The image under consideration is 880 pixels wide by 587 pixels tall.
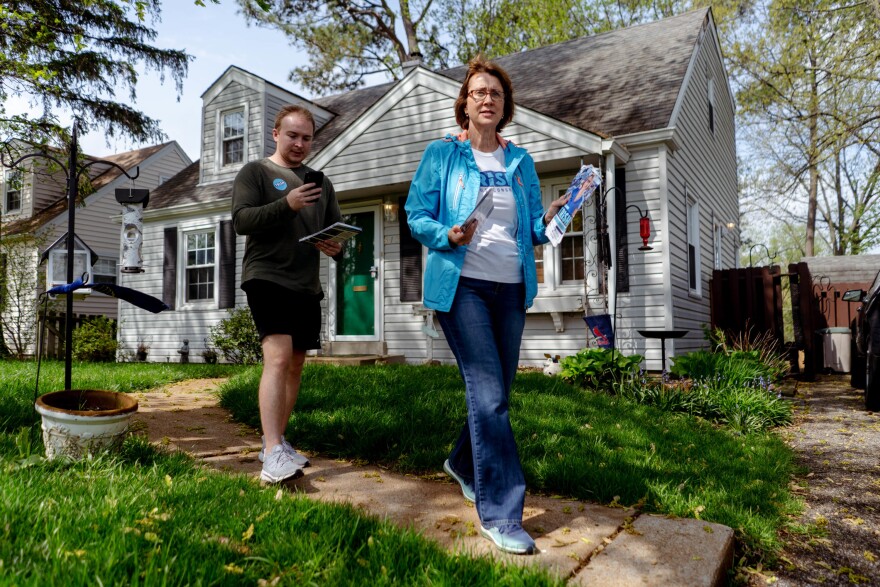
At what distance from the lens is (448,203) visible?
2.56 meters

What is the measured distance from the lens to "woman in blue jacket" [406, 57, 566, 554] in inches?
91.0

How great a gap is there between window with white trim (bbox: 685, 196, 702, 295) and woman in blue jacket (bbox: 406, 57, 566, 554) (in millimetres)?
8089

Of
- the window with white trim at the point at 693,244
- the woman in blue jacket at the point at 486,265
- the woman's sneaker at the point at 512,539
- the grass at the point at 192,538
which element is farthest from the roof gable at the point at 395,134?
the woman's sneaker at the point at 512,539

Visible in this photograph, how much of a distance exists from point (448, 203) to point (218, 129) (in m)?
12.0

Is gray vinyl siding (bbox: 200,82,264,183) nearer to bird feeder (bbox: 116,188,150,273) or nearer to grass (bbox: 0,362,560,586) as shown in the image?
bird feeder (bbox: 116,188,150,273)

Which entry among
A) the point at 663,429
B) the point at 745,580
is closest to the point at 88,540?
the point at 745,580

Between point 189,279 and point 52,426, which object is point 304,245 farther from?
point 189,279

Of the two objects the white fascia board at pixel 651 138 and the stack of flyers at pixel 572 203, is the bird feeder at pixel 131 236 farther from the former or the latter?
the white fascia board at pixel 651 138

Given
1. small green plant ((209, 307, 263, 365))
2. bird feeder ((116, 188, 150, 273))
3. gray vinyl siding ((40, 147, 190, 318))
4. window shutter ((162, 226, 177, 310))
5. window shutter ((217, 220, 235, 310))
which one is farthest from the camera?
gray vinyl siding ((40, 147, 190, 318))

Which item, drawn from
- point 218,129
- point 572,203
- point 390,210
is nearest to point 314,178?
point 572,203

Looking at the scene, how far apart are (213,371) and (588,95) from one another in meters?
7.23

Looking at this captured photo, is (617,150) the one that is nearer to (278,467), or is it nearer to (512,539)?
(278,467)

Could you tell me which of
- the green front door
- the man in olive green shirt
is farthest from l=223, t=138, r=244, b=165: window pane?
the man in olive green shirt

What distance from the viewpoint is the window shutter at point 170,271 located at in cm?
1284
